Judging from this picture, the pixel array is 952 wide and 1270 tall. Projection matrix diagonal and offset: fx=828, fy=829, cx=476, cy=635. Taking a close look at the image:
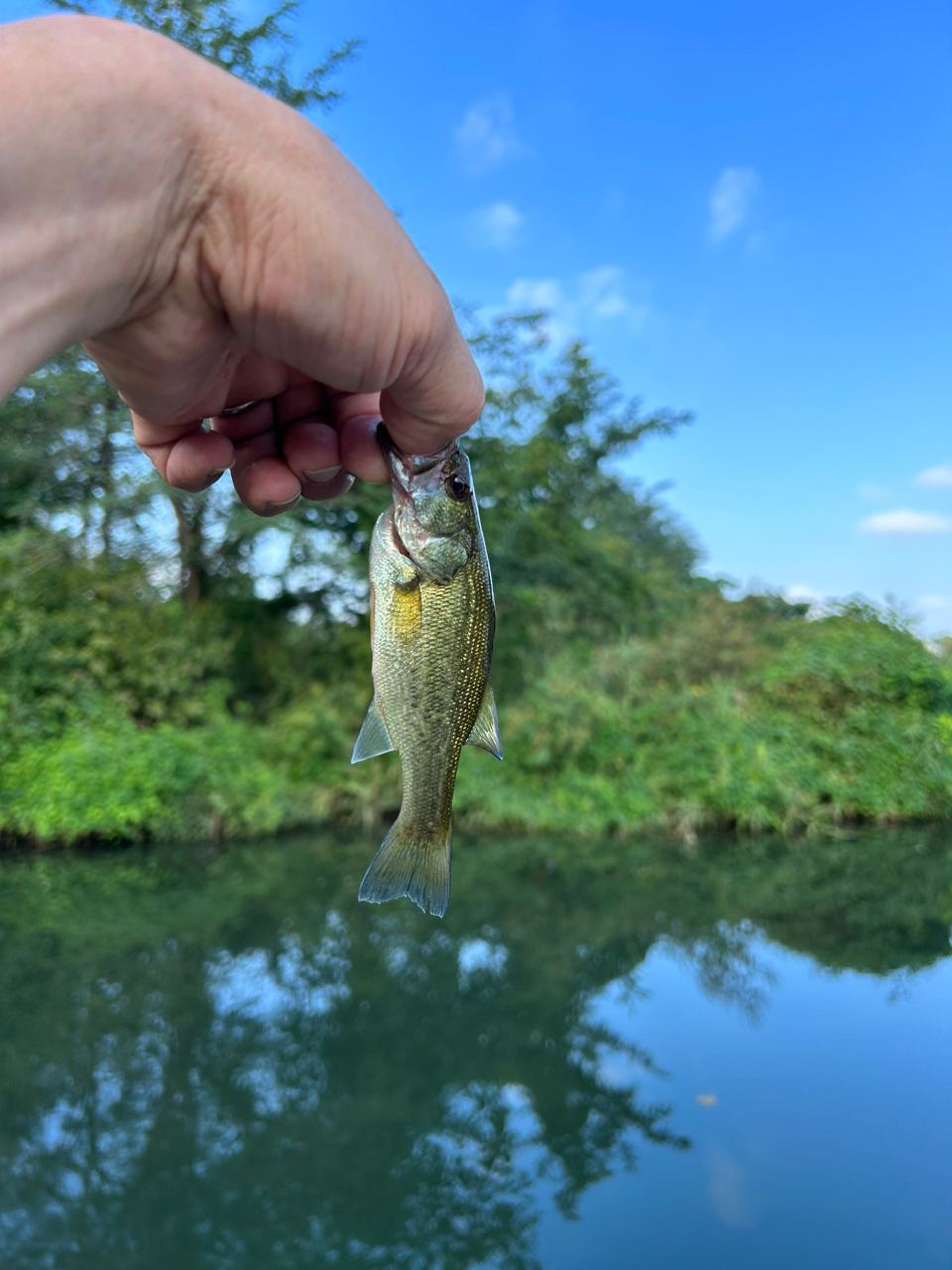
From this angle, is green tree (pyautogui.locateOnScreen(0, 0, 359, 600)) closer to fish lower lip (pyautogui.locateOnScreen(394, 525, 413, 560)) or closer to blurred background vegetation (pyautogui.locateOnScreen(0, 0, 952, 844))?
blurred background vegetation (pyautogui.locateOnScreen(0, 0, 952, 844))

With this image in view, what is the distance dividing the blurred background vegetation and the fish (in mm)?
8163

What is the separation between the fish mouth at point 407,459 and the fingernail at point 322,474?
0.16 metres

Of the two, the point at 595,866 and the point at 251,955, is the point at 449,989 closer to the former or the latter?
the point at 251,955

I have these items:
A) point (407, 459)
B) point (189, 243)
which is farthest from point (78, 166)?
point (407, 459)

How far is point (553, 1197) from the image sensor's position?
385 cm

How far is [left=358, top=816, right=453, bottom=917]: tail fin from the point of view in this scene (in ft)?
5.84

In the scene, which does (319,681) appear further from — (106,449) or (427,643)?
(427,643)

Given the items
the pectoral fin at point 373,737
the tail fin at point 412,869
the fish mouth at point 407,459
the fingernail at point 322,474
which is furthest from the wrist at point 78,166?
the tail fin at point 412,869

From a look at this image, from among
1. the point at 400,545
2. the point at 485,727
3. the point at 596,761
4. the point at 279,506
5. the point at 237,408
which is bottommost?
the point at 485,727

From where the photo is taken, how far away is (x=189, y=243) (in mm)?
1065

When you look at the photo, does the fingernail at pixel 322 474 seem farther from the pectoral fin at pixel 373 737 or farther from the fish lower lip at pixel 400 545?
the pectoral fin at pixel 373 737

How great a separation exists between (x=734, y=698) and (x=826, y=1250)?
8.53 metres

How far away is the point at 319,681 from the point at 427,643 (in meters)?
11.7

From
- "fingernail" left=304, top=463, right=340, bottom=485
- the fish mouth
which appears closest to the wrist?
the fish mouth
